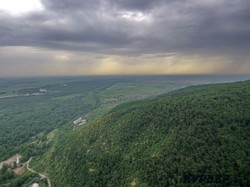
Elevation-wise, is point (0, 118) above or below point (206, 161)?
below

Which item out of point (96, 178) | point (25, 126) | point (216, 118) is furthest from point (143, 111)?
point (25, 126)

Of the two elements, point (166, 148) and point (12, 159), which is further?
point (12, 159)

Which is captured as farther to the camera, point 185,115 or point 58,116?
point 58,116

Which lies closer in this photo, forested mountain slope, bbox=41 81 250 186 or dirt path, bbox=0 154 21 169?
forested mountain slope, bbox=41 81 250 186

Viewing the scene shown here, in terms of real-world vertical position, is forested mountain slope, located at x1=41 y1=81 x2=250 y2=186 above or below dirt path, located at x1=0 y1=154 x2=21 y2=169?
above

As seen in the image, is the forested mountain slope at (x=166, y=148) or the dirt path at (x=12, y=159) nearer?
the forested mountain slope at (x=166, y=148)

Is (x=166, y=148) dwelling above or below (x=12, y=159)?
above

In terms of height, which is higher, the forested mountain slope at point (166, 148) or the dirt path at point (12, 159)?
the forested mountain slope at point (166, 148)

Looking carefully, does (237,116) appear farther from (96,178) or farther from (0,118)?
(0,118)
